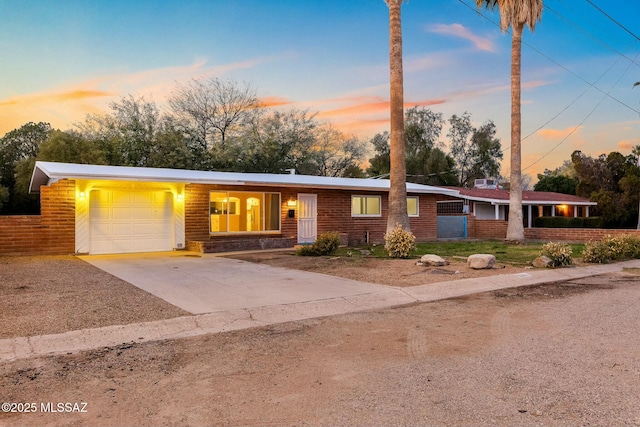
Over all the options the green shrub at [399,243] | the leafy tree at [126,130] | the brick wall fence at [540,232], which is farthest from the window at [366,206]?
the leafy tree at [126,130]

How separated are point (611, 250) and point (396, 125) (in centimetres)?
745

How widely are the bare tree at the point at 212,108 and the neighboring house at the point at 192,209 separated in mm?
15478

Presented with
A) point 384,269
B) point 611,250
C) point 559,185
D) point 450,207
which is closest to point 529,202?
point 450,207

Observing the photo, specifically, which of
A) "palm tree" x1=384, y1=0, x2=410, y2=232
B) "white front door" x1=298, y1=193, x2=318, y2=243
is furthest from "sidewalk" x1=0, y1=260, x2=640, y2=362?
"white front door" x1=298, y1=193, x2=318, y2=243

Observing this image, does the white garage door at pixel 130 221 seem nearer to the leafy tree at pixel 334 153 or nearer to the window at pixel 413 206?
the window at pixel 413 206

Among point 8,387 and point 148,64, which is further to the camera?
point 148,64

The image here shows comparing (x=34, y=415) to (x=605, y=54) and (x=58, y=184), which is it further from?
(x=605, y=54)

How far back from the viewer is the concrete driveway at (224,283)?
728cm

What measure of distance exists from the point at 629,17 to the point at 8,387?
88.2 ft

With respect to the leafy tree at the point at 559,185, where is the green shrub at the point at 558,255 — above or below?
below

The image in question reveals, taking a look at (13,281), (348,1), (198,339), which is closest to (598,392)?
(198,339)

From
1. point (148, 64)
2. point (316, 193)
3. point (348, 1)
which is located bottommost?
point (316, 193)

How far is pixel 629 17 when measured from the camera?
21312mm

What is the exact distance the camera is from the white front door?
18656 mm
